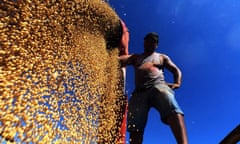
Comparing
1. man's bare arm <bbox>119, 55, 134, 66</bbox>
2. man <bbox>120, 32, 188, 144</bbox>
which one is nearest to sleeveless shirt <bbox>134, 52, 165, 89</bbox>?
man <bbox>120, 32, 188, 144</bbox>

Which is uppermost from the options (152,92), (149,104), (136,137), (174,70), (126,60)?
(126,60)

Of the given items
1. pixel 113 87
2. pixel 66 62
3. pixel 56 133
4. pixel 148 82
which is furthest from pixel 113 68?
pixel 56 133

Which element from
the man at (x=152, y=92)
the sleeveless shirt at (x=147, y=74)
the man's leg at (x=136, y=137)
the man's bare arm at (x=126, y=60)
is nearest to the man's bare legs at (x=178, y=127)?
the man at (x=152, y=92)

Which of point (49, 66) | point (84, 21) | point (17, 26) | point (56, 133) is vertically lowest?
point (56, 133)

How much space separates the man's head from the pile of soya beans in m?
0.46

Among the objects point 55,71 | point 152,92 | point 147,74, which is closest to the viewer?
point 55,71

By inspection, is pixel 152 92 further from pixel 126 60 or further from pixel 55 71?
pixel 55 71

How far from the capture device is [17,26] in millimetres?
2836

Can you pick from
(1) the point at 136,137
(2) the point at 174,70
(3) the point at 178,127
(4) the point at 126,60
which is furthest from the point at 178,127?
(4) the point at 126,60

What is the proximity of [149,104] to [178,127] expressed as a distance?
550 mm

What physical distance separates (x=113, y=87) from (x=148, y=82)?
1.53 ft

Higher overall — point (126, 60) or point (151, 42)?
point (151, 42)

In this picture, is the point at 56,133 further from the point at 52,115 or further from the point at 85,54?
the point at 85,54

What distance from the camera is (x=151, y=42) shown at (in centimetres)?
405
